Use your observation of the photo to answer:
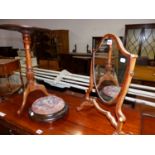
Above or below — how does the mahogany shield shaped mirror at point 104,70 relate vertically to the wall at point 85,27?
below

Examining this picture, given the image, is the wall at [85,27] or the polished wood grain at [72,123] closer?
the polished wood grain at [72,123]

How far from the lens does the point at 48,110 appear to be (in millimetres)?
960

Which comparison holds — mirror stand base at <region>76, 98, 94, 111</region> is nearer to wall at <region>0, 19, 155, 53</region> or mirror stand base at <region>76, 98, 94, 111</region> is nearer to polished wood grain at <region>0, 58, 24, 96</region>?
polished wood grain at <region>0, 58, 24, 96</region>

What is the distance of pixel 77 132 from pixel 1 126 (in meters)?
0.61

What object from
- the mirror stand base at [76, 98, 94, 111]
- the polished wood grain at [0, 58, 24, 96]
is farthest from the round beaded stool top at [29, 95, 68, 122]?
the polished wood grain at [0, 58, 24, 96]

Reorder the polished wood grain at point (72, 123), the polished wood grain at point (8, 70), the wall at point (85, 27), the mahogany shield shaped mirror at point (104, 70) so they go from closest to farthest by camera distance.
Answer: the polished wood grain at point (72, 123), the mahogany shield shaped mirror at point (104, 70), the polished wood grain at point (8, 70), the wall at point (85, 27)

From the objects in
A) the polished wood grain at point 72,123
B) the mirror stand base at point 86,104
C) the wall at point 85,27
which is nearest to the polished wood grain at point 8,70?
the polished wood grain at point 72,123

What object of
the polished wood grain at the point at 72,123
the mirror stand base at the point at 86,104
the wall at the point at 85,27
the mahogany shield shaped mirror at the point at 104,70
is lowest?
the polished wood grain at the point at 72,123

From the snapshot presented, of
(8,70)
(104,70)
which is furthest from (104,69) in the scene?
(8,70)

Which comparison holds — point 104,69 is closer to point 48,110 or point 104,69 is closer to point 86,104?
point 86,104

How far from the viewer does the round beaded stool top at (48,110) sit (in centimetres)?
94

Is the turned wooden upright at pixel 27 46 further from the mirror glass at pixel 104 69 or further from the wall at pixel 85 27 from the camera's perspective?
the wall at pixel 85 27

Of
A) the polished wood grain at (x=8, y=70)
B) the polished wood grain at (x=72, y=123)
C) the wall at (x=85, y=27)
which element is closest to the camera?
the polished wood grain at (x=72, y=123)

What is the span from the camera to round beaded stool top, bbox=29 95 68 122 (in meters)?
0.94
